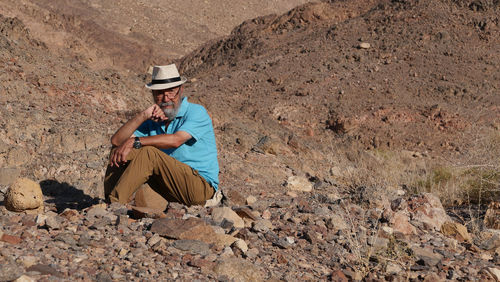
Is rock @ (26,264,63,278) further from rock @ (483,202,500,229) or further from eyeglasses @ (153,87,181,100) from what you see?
rock @ (483,202,500,229)

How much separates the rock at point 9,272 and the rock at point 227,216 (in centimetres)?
146

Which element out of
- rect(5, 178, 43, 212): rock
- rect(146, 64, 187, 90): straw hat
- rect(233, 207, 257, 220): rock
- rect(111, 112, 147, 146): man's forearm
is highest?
rect(146, 64, 187, 90): straw hat

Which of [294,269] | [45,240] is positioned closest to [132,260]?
[45,240]

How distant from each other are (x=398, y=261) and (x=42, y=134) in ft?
14.8

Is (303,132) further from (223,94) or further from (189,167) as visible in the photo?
(189,167)

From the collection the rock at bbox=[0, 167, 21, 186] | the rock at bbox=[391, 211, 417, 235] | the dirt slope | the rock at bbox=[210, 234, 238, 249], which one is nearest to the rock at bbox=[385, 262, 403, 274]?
the rock at bbox=[391, 211, 417, 235]

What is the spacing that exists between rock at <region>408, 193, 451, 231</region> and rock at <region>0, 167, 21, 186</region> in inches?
147

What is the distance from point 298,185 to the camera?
6.23 m

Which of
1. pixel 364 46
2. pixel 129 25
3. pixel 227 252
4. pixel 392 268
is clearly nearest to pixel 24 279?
pixel 227 252

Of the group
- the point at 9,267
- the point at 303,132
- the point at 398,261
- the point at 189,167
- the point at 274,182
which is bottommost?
the point at 303,132

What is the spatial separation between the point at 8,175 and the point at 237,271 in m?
3.40

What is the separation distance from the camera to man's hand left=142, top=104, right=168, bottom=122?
12.5ft

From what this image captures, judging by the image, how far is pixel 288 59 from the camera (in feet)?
53.4

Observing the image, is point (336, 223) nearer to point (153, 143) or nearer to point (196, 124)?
point (196, 124)
